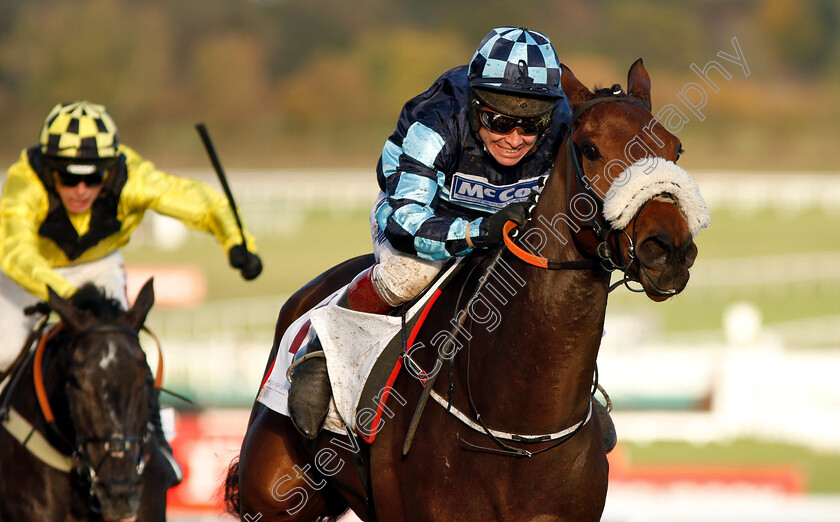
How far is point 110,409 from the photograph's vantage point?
4.27m

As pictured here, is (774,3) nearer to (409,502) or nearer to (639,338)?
(639,338)

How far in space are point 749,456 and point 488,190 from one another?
26.4 ft

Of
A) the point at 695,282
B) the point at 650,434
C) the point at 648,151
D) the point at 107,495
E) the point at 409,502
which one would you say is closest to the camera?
the point at 648,151

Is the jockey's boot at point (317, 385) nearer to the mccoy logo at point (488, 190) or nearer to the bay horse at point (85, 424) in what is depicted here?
the mccoy logo at point (488, 190)

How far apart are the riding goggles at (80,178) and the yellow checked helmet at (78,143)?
1.6 inches

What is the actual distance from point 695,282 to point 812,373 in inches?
301

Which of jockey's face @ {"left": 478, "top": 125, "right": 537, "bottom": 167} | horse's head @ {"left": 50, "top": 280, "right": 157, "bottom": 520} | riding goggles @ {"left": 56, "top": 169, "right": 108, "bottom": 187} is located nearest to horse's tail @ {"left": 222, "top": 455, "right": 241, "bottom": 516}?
horse's head @ {"left": 50, "top": 280, "right": 157, "bottom": 520}

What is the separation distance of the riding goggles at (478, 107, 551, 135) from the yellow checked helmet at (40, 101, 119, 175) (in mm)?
2207

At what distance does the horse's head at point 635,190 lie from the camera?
2781 millimetres

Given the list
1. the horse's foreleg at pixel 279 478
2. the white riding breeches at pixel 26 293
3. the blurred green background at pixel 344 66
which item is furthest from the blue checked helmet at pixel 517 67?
the blurred green background at pixel 344 66

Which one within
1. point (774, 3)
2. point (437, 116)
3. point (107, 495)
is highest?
point (774, 3)

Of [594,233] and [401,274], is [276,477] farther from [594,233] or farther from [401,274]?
[594,233]

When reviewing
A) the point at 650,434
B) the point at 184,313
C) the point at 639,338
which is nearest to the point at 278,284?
the point at 184,313

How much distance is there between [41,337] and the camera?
5016mm
